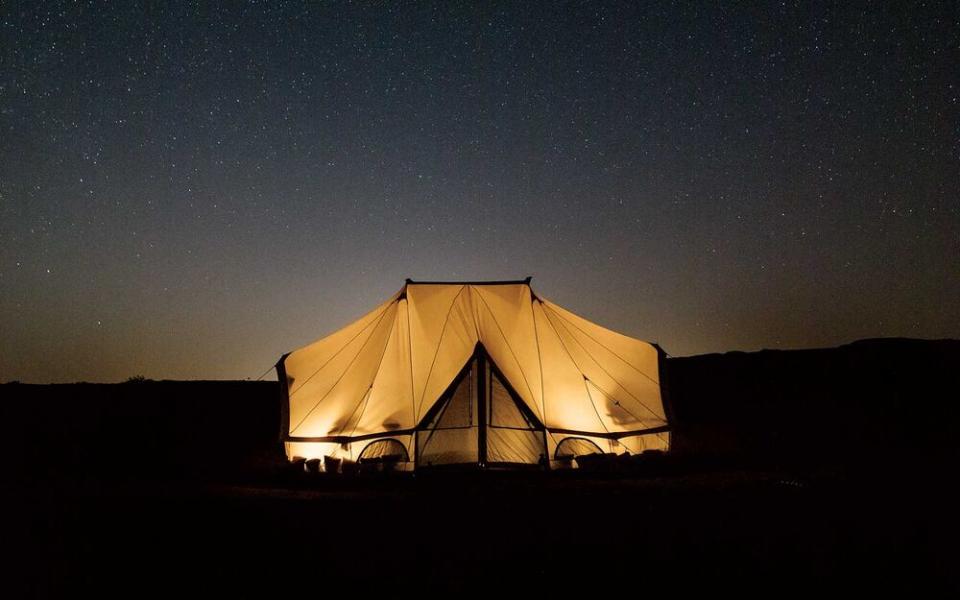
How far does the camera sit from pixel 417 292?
447 inches

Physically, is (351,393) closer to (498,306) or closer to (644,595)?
(498,306)

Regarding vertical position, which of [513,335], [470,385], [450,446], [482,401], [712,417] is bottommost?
[450,446]

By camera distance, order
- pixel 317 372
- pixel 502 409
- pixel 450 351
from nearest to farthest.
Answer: pixel 502 409, pixel 450 351, pixel 317 372

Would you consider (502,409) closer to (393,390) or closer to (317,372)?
(393,390)

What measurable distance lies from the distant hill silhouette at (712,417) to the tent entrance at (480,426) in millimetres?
2958

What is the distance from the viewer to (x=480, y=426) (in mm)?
10133

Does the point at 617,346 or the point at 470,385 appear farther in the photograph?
the point at 617,346

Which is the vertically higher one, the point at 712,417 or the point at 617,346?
the point at 617,346

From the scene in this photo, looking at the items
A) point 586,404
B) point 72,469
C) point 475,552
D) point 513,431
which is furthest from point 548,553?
point 72,469

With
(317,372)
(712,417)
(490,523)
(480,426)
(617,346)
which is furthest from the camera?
(712,417)

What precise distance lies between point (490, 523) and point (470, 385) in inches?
192

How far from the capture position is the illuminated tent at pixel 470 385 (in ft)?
33.4

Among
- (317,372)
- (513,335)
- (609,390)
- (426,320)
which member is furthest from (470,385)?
(317,372)

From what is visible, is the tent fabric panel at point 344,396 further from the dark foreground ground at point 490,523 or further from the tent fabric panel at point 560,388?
the tent fabric panel at point 560,388
